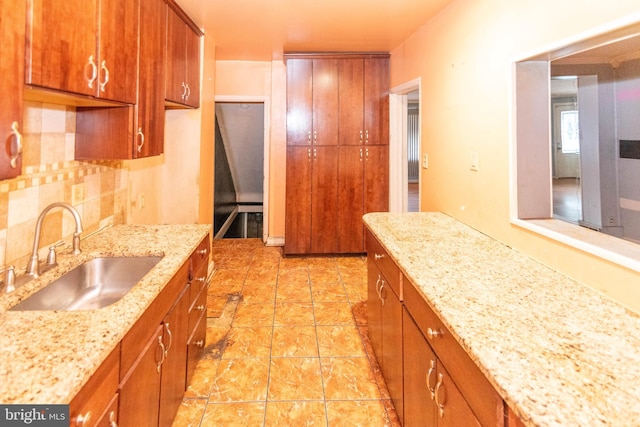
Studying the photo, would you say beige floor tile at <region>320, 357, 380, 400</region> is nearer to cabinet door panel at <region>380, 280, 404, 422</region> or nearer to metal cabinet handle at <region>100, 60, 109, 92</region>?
cabinet door panel at <region>380, 280, 404, 422</region>

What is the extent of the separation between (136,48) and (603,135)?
3.20 meters

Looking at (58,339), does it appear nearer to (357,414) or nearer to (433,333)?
(433,333)

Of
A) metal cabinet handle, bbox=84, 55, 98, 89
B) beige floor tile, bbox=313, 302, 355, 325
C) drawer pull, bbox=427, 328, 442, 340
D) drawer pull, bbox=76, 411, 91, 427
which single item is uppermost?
metal cabinet handle, bbox=84, 55, 98, 89

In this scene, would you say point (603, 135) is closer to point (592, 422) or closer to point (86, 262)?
point (592, 422)

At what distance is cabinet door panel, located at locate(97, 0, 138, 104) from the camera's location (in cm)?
156

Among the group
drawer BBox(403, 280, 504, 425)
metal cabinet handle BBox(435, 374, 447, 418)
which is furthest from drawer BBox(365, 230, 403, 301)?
metal cabinet handle BBox(435, 374, 447, 418)

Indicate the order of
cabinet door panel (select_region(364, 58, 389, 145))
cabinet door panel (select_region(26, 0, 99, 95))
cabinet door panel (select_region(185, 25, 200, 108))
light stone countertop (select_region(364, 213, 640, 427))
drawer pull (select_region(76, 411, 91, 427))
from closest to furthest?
1. light stone countertop (select_region(364, 213, 640, 427))
2. drawer pull (select_region(76, 411, 91, 427))
3. cabinet door panel (select_region(26, 0, 99, 95))
4. cabinet door panel (select_region(185, 25, 200, 108))
5. cabinet door panel (select_region(364, 58, 389, 145))

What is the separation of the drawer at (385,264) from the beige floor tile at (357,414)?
0.67 metres

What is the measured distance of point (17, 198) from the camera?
150 centimetres

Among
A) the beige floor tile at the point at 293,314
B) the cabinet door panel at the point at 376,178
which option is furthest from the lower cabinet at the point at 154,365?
the cabinet door panel at the point at 376,178

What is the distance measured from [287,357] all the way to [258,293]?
1.13m

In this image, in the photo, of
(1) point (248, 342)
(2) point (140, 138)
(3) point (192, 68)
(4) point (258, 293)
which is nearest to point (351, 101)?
(3) point (192, 68)

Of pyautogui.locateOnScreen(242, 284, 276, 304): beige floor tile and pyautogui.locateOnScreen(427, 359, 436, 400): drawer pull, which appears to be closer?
pyautogui.locateOnScreen(427, 359, 436, 400): drawer pull

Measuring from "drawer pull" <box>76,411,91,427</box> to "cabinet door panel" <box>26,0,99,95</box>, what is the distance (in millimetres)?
987
